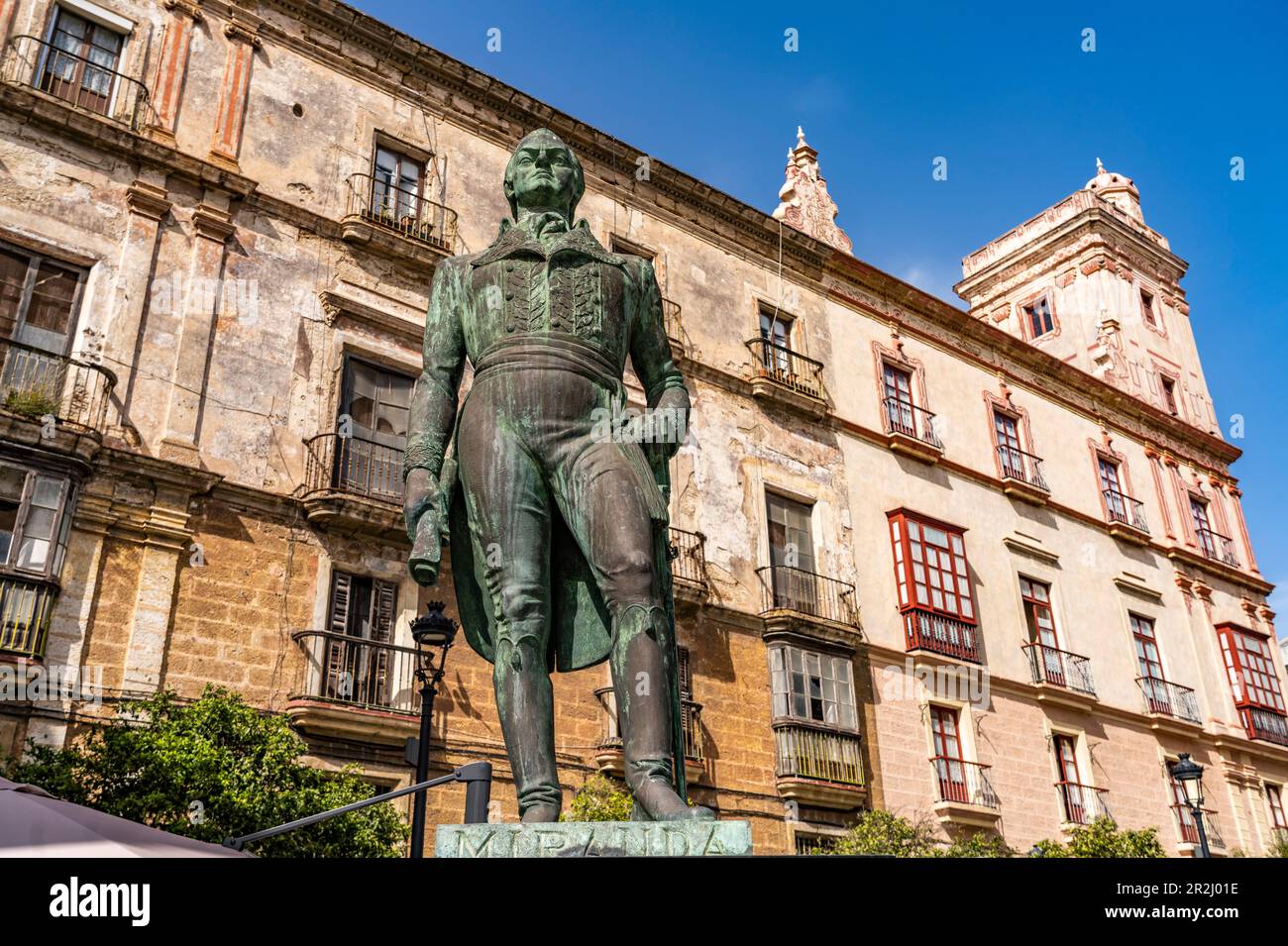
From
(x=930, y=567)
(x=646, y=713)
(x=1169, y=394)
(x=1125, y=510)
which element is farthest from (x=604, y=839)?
(x=1169, y=394)

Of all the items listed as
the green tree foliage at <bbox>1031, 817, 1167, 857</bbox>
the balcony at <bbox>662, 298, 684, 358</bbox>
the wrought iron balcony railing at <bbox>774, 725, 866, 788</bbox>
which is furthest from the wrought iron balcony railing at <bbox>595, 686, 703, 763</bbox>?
the balcony at <bbox>662, 298, 684, 358</bbox>

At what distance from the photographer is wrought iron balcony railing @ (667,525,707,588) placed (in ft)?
53.1

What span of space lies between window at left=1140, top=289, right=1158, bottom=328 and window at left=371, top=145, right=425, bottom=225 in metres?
20.1

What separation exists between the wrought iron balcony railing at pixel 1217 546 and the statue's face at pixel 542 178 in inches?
1017

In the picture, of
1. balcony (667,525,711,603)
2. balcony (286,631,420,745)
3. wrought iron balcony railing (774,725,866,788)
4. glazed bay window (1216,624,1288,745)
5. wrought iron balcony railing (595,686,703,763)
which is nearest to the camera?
balcony (286,631,420,745)

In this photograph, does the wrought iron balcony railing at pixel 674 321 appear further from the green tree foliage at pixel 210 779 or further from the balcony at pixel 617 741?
the green tree foliage at pixel 210 779

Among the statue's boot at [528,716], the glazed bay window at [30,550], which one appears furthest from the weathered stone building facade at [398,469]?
the statue's boot at [528,716]

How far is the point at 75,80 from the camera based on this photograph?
1325 cm

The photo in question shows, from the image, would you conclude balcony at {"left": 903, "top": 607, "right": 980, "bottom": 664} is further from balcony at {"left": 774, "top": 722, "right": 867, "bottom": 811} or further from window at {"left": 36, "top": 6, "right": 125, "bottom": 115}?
window at {"left": 36, "top": 6, "right": 125, "bottom": 115}

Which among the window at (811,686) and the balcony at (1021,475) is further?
the balcony at (1021,475)

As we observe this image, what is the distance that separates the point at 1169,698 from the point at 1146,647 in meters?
1.13

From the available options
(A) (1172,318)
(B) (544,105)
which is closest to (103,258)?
(B) (544,105)

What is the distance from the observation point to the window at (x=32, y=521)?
418 inches
